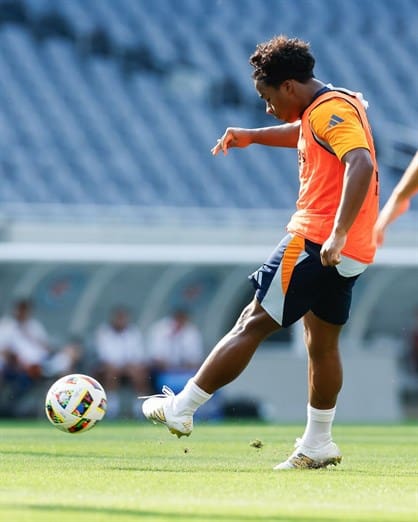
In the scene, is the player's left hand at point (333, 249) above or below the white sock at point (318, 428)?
above

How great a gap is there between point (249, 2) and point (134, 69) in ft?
11.2

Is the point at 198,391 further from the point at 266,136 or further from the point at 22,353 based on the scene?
the point at 22,353

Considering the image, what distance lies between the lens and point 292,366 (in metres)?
19.0

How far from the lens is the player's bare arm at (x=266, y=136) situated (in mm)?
8055

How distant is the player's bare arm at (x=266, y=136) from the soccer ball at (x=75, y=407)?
1593 millimetres

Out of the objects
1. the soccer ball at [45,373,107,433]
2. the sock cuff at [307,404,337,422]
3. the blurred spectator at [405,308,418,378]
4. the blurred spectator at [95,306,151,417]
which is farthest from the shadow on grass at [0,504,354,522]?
the blurred spectator at [405,308,418,378]

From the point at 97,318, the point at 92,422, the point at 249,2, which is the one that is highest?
the point at 249,2

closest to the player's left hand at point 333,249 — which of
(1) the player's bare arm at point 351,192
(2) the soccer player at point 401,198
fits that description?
(1) the player's bare arm at point 351,192

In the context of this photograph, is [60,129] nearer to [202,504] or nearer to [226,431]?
[226,431]

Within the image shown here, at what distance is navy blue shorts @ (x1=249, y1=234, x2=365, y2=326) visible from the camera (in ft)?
23.7

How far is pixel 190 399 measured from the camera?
754cm

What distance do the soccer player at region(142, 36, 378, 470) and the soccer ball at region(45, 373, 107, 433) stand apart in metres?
0.85

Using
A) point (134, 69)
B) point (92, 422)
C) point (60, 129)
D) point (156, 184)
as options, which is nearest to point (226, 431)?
point (92, 422)

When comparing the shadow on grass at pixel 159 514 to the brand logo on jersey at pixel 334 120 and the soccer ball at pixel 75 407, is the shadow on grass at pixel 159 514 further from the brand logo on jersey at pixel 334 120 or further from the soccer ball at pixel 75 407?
the soccer ball at pixel 75 407
